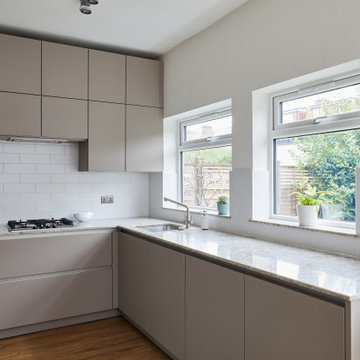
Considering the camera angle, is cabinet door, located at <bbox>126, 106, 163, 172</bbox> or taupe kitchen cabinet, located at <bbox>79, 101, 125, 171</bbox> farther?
cabinet door, located at <bbox>126, 106, 163, 172</bbox>

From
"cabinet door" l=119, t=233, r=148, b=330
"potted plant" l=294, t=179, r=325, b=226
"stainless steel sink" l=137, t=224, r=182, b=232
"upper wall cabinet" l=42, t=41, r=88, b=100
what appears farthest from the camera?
"stainless steel sink" l=137, t=224, r=182, b=232

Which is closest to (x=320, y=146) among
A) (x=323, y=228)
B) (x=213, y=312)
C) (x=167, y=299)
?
(x=323, y=228)

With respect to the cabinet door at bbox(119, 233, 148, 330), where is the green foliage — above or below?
above

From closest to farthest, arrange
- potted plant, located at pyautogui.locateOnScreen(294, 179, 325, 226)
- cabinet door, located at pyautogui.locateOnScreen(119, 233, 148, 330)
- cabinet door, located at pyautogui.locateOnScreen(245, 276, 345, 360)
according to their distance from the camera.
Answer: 1. cabinet door, located at pyautogui.locateOnScreen(245, 276, 345, 360)
2. potted plant, located at pyautogui.locateOnScreen(294, 179, 325, 226)
3. cabinet door, located at pyautogui.locateOnScreen(119, 233, 148, 330)

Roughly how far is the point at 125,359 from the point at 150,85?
2679 millimetres

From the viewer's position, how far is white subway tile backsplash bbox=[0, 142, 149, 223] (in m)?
3.70

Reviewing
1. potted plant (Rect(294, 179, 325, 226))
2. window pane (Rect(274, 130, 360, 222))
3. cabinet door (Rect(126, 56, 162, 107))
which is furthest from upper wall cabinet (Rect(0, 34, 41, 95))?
potted plant (Rect(294, 179, 325, 226))

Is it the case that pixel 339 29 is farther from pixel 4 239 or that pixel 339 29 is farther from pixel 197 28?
pixel 4 239

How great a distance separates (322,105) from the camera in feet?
8.52

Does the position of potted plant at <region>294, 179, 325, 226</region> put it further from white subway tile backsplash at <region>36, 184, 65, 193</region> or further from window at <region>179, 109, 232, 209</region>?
white subway tile backsplash at <region>36, 184, 65, 193</region>

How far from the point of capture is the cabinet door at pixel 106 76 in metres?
3.75

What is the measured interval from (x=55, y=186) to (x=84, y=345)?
1642 millimetres

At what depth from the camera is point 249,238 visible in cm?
282

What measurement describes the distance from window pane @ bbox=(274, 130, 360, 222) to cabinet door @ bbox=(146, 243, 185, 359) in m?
0.95
